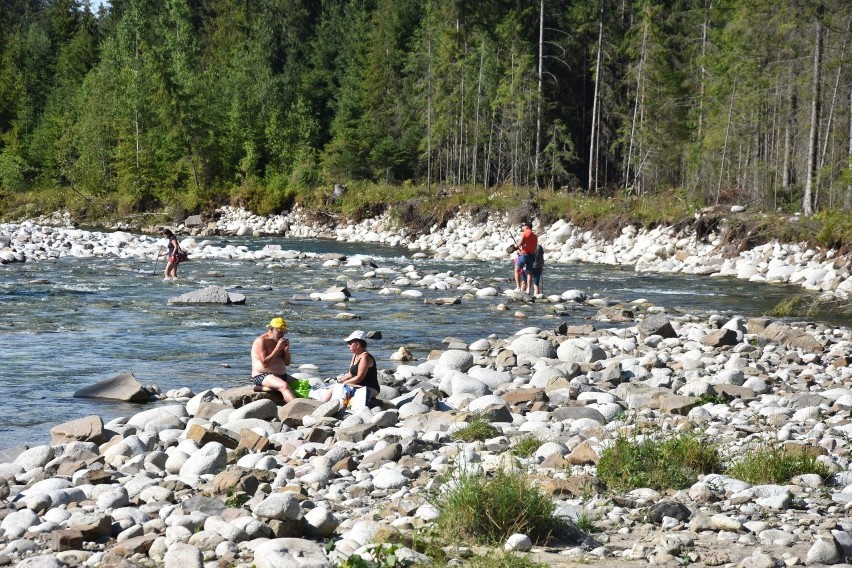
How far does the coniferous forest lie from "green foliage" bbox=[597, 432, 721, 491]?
22531mm

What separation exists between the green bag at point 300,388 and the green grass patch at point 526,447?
338cm

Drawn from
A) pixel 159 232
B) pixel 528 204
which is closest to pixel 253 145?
pixel 159 232

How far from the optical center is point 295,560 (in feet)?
16.4

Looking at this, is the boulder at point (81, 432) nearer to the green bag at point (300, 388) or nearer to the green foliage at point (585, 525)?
the green bag at point (300, 388)

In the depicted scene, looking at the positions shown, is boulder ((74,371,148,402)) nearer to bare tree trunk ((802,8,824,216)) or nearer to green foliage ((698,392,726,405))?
green foliage ((698,392,726,405))

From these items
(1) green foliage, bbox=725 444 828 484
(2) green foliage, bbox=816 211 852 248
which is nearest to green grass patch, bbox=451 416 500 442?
(1) green foliage, bbox=725 444 828 484

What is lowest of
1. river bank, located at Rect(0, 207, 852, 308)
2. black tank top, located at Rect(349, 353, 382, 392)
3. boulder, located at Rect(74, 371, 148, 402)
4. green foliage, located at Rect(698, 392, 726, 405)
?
boulder, located at Rect(74, 371, 148, 402)

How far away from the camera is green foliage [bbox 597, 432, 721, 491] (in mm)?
Answer: 6723

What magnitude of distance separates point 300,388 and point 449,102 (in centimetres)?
3963

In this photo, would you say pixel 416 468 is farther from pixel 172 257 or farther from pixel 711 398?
pixel 172 257

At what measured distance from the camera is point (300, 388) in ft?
35.4

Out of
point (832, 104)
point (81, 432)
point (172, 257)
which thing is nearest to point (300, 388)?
point (81, 432)

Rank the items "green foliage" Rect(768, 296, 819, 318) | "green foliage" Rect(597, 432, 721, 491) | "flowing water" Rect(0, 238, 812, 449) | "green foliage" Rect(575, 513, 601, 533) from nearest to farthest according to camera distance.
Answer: "green foliage" Rect(575, 513, 601, 533) → "green foliage" Rect(597, 432, 721, 491) → "flowing water" Rect(0, 238, 812, 449) → "green foliage" Rect(768, 296, 819, 318)

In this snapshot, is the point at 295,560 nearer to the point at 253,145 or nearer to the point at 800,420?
the point at 800,420
